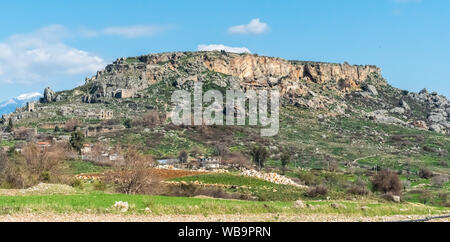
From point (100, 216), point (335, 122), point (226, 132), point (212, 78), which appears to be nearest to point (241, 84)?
point (212, 78)

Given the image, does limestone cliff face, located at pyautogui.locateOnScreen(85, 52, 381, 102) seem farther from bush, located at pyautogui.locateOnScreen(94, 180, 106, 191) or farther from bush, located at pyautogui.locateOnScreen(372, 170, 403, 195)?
bush, located at pyautogui.locateOnScreen(94, 180, 106, 191)

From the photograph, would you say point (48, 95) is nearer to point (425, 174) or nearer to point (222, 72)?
point (222, 72)

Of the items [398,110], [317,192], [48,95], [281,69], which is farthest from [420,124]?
[317,192]

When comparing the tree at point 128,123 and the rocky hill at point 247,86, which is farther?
the rocky hill at point 247,86

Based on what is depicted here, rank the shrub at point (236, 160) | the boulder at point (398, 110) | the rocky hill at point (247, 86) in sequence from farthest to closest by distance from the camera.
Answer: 1. the boulder at point (398, 110)
2. the rocky hill at point (247, 86)
3. the shrub at point (236, 160)

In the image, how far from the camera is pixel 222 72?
158m

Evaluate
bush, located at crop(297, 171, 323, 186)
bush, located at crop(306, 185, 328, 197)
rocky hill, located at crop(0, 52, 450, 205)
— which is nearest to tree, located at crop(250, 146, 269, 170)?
rocky hill, located at crop(0, 52, 450, 205)

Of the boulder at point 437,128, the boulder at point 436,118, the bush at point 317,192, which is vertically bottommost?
the bush at point 317,192

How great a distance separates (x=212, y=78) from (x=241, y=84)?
10.2 m

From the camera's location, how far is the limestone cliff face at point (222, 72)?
469 feet

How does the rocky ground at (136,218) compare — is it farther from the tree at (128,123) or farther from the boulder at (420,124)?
the boulder at (420,124)

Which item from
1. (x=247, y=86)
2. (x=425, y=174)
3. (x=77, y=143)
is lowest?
(x=425, y=174)

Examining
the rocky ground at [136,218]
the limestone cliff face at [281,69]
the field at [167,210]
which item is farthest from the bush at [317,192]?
the limestone cliff face at [281,69]

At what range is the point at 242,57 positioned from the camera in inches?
6614
